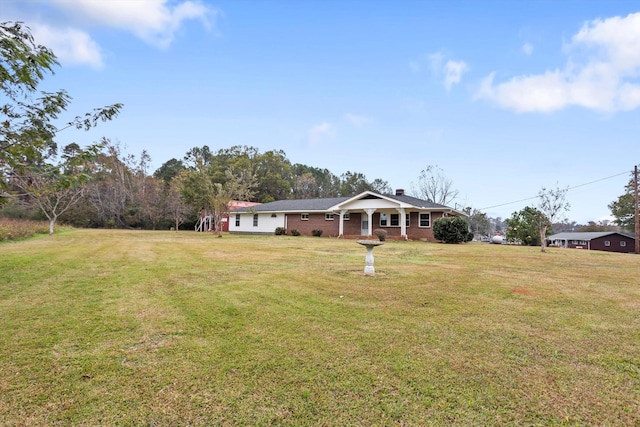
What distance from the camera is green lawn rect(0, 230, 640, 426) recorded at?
2.43 m

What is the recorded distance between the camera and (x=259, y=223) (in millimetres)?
31281

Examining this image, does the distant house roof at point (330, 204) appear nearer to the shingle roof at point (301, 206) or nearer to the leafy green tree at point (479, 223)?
the shingle roof at point (301, 206)

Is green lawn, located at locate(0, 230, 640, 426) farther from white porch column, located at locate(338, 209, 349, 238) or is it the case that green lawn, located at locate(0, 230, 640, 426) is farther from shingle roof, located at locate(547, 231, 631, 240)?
shingle roof, located at locate(547, 231, 631, 240)

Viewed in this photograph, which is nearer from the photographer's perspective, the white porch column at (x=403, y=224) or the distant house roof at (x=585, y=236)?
the white porch column at (x=403, y=224)

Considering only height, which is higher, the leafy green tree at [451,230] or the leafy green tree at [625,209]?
the leafy green tree at [625,209]

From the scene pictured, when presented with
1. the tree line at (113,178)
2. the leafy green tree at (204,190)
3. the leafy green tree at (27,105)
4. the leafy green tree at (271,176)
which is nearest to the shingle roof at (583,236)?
the tree line at (113,178)

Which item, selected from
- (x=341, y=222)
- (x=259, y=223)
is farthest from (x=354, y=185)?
(x=341, y=222)

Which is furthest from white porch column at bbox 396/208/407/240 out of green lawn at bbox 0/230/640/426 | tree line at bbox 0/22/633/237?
green lawn at bbox 0/230/640/426

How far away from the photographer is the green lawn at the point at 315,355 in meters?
2.43

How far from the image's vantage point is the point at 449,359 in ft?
10.7

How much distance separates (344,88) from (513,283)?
16.3m

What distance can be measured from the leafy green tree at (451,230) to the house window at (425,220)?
73.3 inches

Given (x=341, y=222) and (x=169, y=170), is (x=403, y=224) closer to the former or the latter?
(x=341, y=222)

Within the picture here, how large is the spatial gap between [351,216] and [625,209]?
4141 cm
